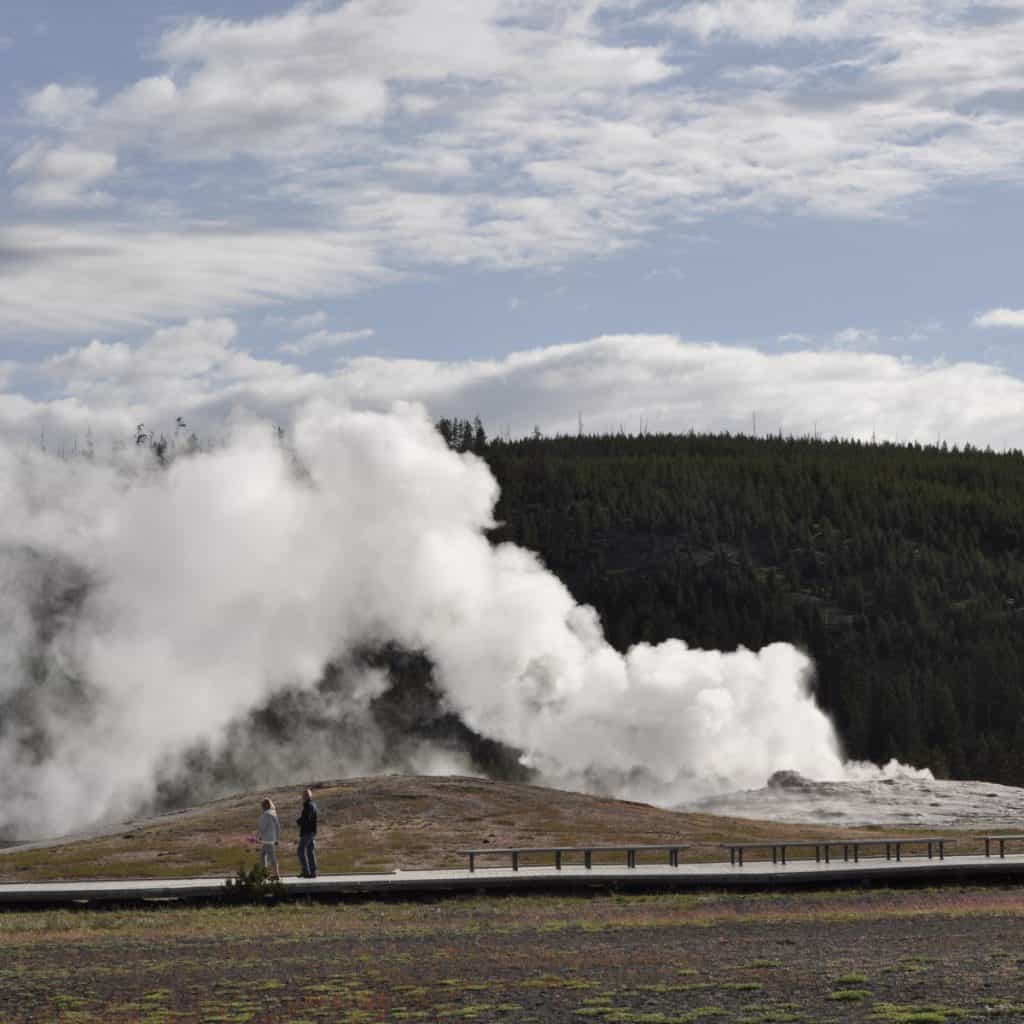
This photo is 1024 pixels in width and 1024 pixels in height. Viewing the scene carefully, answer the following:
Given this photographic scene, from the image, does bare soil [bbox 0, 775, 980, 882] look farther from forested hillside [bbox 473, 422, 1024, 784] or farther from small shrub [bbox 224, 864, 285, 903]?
forested hillside [bbox 473, 422, 1024, 784]

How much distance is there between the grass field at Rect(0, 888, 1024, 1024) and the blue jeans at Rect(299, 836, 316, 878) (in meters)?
2.21

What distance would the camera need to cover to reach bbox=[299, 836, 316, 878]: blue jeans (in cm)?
3700

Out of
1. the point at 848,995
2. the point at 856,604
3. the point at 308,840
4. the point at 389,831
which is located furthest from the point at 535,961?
the point at 856,604

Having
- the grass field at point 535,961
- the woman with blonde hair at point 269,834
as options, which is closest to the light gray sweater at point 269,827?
the woman with blonde hair at point 269,834

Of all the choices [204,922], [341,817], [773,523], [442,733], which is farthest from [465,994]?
[773,523]

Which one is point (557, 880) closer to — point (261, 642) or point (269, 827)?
point (269, 827)

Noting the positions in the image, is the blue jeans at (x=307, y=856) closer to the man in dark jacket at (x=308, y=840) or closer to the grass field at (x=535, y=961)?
the man in dark jacket at (x=308, y=840)

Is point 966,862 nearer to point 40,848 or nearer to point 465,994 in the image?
point 465,994

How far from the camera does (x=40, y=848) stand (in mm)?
61000

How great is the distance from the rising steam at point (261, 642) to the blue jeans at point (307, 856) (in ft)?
189

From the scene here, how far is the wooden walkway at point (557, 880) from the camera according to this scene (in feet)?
115

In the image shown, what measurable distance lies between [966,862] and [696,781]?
188ft

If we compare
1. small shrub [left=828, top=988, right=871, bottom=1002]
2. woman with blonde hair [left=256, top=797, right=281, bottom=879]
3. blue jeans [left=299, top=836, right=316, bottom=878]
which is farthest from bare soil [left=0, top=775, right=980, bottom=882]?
small shrub [left=828, top=988, right=871, bottom=1002]

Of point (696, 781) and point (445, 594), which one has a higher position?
point (445, 594)
